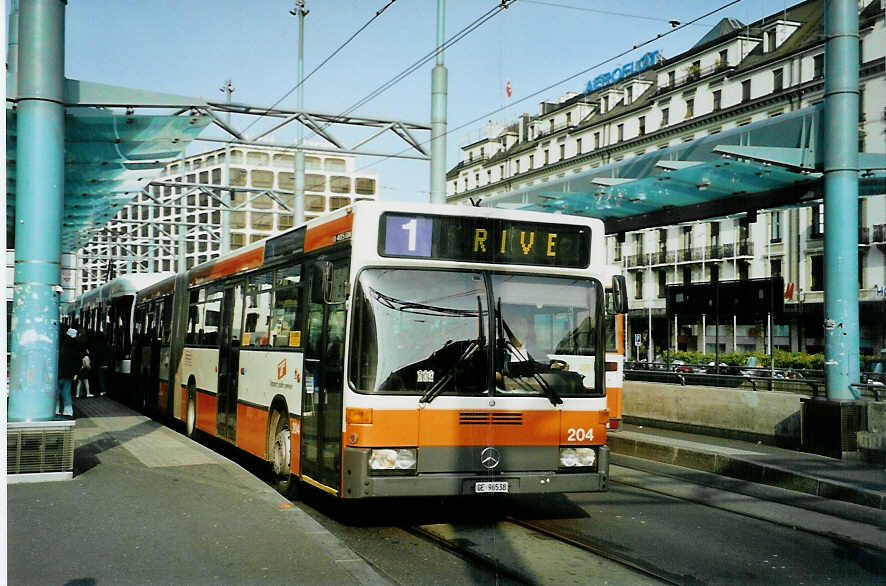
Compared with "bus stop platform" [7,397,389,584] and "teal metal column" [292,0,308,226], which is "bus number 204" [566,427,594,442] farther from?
"teal metal column" [292,0,308,226]

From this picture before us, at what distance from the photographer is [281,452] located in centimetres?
1003

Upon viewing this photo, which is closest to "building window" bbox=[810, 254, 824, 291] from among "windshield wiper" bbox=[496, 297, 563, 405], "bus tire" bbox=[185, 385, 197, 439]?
"bus tire" bbox=[185, 385, 197, 439]

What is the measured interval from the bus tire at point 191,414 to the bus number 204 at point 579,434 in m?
8.15

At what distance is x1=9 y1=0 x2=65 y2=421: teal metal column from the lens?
31.7 ft

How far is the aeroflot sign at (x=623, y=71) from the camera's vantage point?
62.4m

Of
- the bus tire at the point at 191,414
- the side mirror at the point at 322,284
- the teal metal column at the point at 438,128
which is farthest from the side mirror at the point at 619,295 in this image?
the bus tire at the point at 191,414

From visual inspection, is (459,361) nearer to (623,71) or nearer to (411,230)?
(411,230)

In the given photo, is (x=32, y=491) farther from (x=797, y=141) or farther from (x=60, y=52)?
(x=797, y=141)

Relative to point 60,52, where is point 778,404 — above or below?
below

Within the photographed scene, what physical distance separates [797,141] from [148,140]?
1001cm

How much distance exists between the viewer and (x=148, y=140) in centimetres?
1526

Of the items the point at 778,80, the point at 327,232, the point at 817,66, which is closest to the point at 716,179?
the point at 327,232

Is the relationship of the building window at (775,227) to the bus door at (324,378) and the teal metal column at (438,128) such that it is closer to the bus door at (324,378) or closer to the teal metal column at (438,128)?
the teal metal column at (438,128)

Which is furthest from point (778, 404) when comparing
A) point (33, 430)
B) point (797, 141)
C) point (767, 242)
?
point (767, 242)
